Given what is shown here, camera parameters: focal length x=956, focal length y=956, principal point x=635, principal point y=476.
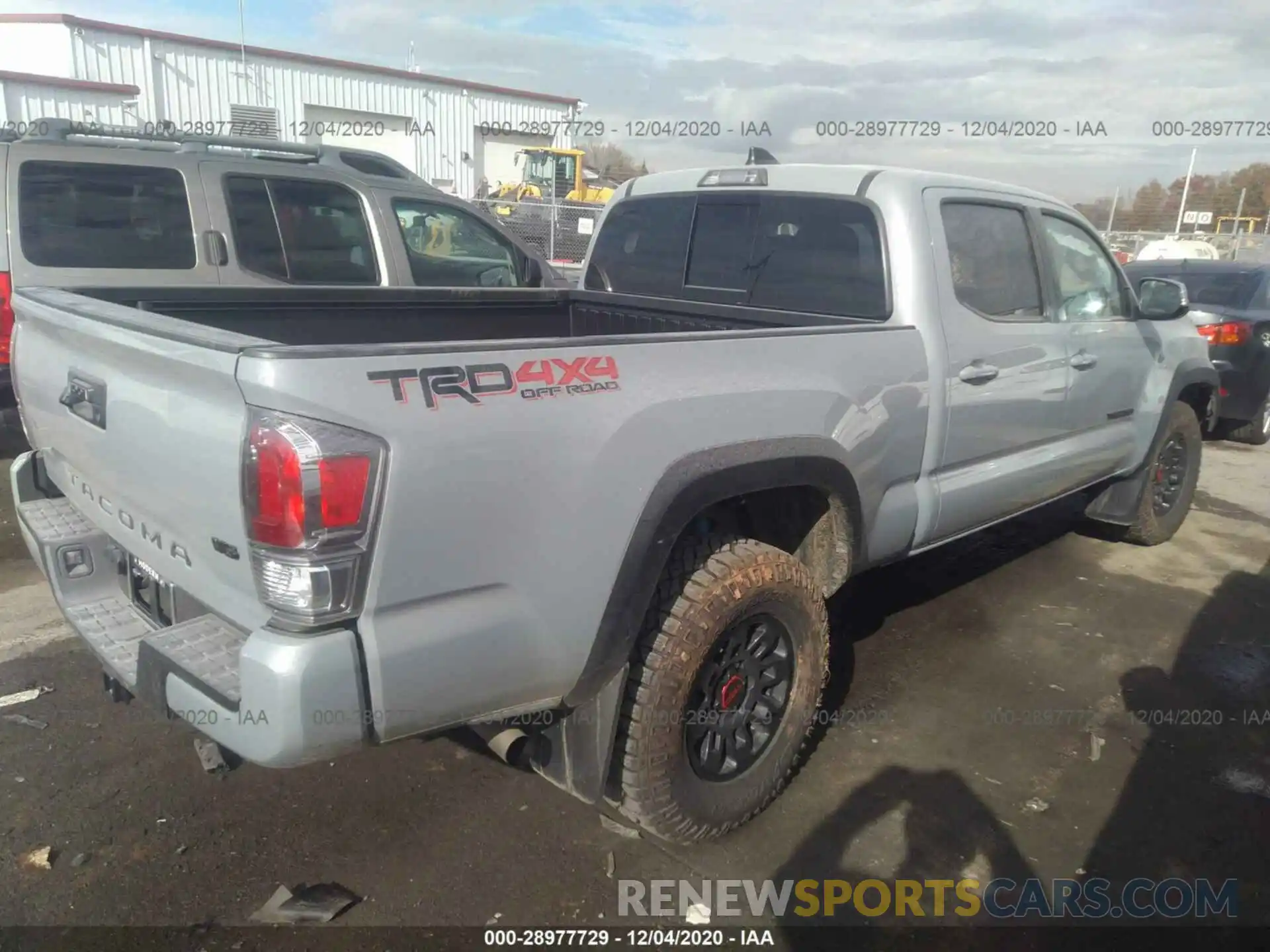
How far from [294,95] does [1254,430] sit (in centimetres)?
2201

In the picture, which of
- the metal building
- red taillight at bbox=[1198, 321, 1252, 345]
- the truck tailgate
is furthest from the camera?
the metal building

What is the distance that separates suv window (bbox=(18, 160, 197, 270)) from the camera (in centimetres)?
512

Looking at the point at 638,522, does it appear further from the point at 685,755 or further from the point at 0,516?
the point at 0,516

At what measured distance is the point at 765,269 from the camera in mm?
3910

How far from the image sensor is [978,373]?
357 centimetres

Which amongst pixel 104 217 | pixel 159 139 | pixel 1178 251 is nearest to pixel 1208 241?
pixel 1178 251

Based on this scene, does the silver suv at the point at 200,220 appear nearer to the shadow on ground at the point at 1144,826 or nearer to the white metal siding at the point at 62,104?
the shadow on ground at the point at 1144,826

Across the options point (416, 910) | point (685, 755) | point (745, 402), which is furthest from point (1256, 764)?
point (416, 910)

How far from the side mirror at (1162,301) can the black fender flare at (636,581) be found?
2.77 metres

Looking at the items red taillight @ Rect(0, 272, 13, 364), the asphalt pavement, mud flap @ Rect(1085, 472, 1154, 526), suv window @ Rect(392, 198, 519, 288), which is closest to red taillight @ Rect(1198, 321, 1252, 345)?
mud flap @ Rect(1085, 472, 1154, 526)

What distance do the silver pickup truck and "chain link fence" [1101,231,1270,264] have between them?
18595 mm

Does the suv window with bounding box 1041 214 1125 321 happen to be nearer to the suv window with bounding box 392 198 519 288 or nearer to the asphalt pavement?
the asphalt pavement

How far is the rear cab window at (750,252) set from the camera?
3551 mm

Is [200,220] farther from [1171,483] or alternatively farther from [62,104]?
[62,104]
